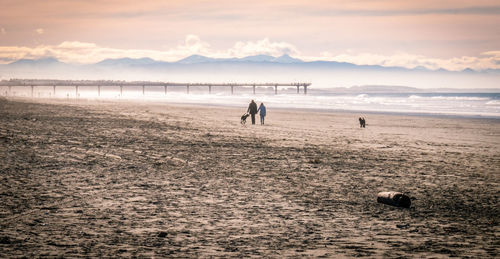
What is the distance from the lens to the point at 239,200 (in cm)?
888

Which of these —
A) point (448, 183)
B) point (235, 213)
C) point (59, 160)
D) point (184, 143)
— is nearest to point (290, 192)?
point (235, 213)

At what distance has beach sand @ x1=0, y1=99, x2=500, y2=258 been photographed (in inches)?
250

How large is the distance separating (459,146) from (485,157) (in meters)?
3.27

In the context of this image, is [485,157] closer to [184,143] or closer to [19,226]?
[184,143]

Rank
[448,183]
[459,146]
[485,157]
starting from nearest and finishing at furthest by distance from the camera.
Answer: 1. [448,183]
2. [485,157]
3. [459,146]

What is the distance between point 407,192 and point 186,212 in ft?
14.6

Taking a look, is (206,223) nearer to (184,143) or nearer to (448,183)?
(448,183)

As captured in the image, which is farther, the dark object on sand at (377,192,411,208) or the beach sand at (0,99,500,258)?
the dark object on sand at (377,192,411,208)

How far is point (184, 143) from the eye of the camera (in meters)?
17.3

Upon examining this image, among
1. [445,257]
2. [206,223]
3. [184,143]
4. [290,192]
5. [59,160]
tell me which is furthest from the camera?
[184,143]

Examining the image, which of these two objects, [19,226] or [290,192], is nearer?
[19,226]

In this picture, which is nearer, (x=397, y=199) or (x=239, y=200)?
(x=397, y=199)

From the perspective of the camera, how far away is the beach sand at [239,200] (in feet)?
20.8

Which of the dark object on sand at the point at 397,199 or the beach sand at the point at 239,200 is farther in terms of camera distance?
the dark object on sand at the point at 397,199
